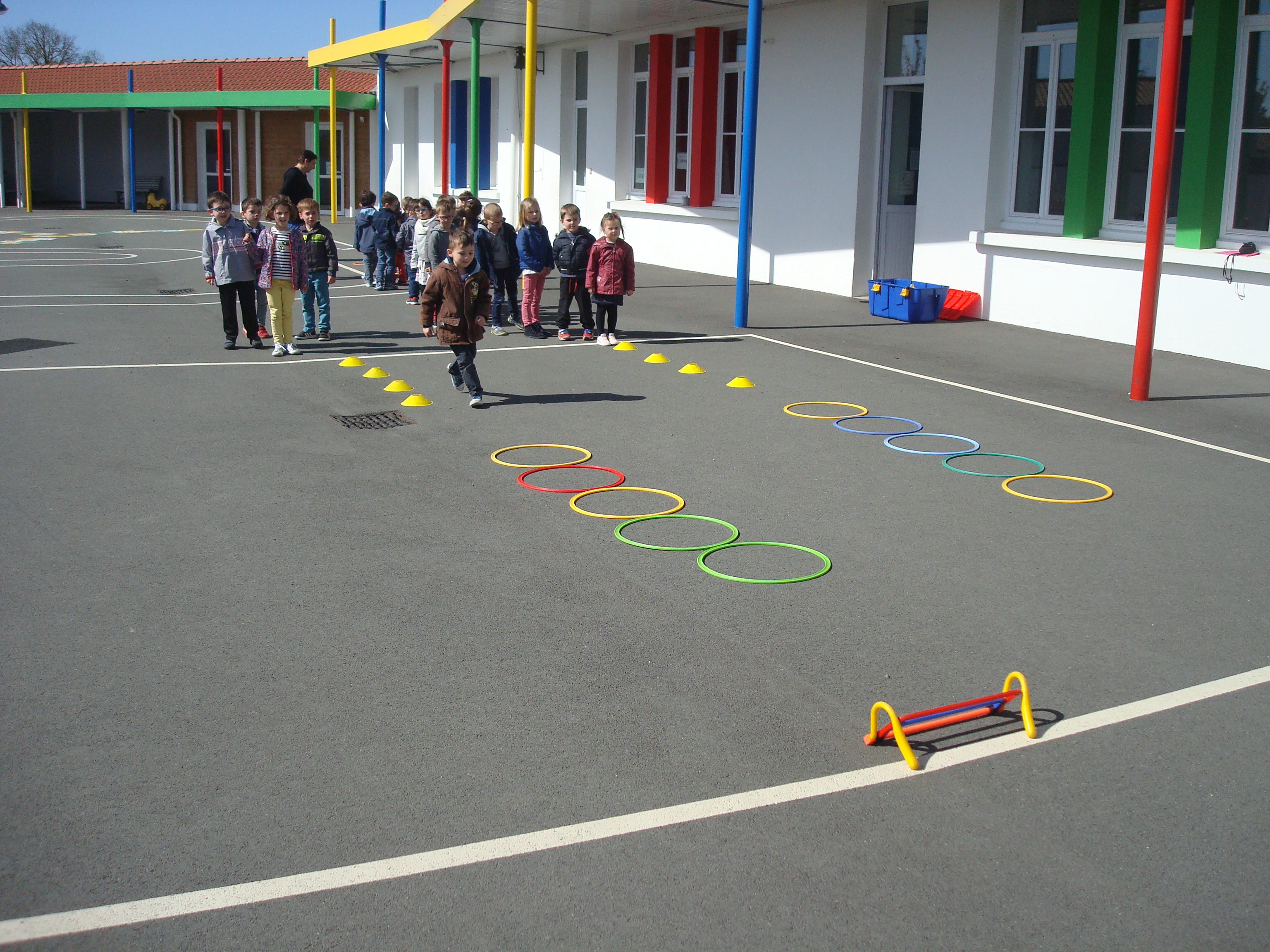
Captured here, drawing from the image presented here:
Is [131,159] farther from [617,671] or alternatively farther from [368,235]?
[617,671]

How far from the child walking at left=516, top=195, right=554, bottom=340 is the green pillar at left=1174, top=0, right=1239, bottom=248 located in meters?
7.31

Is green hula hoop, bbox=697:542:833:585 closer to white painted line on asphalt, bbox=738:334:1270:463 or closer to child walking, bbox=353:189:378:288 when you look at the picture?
white painted line on asphalt, bbox=738:334:1270:463

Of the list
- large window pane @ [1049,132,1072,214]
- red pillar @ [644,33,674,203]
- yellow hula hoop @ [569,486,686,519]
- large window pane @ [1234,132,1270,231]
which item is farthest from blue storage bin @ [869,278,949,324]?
yellow hula hoop @ [569,486,686,519]

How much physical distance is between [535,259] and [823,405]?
5076 millimetres

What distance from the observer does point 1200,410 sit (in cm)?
1023

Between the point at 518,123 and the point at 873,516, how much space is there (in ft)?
75.4

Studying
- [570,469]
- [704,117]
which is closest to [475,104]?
[704,117]

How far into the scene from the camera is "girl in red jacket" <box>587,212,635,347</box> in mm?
12969

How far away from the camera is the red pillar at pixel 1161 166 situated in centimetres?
954

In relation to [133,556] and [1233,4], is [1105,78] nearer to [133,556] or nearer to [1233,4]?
[1233,4]

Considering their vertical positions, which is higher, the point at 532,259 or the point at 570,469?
the point at 532,259

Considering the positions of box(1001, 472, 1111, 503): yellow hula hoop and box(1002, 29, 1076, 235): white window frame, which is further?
box(1002, 29, 1076, 235): white window frame

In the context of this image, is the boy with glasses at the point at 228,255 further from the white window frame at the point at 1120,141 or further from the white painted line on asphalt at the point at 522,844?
the white window frame at the point at 1120,141

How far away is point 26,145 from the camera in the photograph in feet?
126
